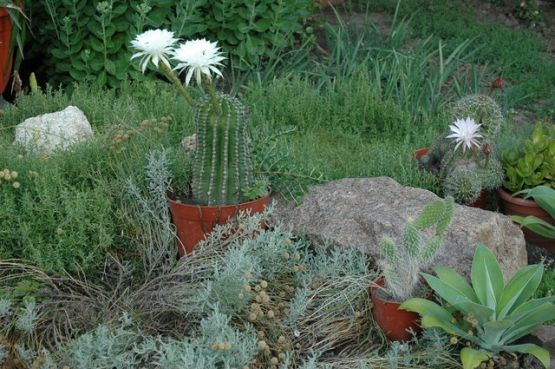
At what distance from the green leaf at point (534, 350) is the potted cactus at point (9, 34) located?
392 cm

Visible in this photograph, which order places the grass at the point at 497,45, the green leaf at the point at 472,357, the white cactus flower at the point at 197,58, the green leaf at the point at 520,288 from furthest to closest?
the grass at the point at 497,45 < the white cactus flower at the point at 197,58 < the green leaf at the point at 520,288 < the green leaf at the point at 472,357

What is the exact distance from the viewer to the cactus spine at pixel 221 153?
173 inches

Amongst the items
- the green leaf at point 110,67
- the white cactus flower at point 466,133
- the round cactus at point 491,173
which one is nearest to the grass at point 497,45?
the round cactus at point 491,173

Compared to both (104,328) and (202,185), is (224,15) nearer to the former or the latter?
(202,185)

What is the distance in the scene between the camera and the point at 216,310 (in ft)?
12.0

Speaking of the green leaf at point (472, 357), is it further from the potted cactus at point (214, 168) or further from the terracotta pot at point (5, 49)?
the terracotta pot at point (5, 49)

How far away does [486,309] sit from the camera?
12.2ft

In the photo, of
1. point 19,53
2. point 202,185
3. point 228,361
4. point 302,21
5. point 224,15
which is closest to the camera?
point 228,361

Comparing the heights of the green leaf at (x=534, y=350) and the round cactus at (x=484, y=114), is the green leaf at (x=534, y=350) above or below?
below

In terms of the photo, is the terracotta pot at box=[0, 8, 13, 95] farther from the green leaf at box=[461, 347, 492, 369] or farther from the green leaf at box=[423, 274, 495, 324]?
the green leaf at box=[461, 347, 492, 369]

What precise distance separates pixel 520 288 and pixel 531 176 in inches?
53.8

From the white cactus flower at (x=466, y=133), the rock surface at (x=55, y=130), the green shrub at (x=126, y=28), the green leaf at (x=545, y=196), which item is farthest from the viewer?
the green shrub at (x=126, y=28)

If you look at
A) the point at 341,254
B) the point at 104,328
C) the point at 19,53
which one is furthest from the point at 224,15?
the point at 104,328

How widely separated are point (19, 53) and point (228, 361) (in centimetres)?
378
